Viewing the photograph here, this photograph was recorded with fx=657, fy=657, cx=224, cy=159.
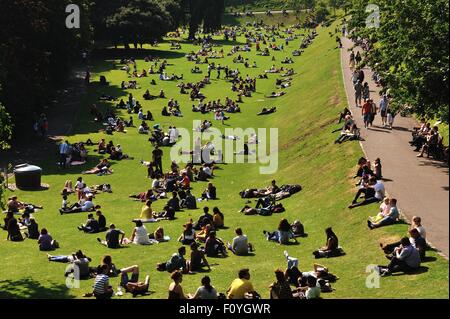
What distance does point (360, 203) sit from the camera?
2645 centimetres

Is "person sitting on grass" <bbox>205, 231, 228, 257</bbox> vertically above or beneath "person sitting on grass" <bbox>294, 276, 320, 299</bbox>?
beneath

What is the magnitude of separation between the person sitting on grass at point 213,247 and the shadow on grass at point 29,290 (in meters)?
5.41

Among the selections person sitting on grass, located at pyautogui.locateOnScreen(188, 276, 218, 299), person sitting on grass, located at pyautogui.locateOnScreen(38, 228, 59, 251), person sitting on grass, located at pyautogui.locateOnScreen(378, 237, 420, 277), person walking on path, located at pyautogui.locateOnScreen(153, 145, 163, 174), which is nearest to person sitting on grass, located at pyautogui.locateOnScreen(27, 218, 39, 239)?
person sitting on grass, located at pyautogui.locateOnScreen(38, 228, 59, 251)

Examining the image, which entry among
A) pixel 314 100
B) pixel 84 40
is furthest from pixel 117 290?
pixel 84 40

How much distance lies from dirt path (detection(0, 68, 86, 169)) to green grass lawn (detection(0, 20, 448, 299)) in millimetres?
1267

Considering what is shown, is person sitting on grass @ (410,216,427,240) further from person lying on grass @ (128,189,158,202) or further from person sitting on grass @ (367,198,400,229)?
person lying on grass @ (128,189,158,202)

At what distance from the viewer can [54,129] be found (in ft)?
180

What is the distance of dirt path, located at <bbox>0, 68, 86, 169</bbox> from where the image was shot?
46.7 meters

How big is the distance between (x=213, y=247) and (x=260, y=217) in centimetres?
666

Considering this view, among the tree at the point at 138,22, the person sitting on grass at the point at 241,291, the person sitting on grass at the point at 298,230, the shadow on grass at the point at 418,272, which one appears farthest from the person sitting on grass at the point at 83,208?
the tree at the point at 138,22

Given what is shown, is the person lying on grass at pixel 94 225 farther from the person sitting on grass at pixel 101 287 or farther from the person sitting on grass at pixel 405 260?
the person sitting on grass at pixel 405 260

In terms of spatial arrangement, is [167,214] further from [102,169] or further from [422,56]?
[422,56]

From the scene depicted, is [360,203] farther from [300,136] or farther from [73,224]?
[300,136]

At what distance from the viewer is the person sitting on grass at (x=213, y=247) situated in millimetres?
23859
